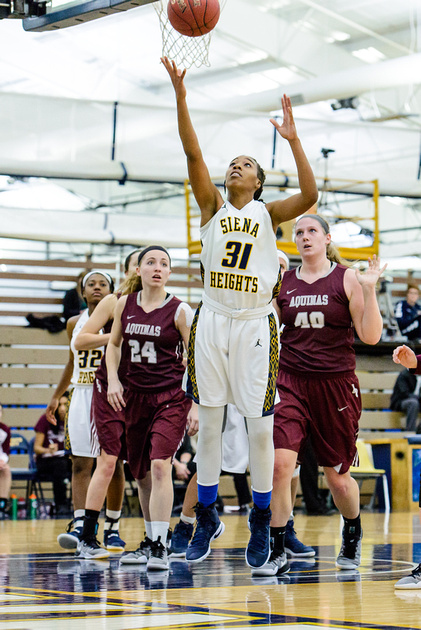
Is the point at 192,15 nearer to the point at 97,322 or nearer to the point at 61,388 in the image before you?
the point at 97,322

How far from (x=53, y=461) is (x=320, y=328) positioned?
7.06 meters

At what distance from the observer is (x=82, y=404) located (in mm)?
6594

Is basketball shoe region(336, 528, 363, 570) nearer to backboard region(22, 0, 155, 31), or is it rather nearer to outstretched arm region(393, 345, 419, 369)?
outstretched arm region(393, 345, 419, 369)

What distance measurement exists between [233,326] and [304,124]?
518 inches

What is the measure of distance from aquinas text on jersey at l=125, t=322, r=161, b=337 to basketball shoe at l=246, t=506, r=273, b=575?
1.33m

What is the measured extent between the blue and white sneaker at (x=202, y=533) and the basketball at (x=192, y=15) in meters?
3.00

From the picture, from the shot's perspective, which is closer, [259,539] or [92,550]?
[259,539]

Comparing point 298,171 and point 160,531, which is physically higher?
point 298,171

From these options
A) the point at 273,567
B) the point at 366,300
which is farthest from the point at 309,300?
the point at 273,567

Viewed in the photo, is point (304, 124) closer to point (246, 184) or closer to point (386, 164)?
point (386, 164)

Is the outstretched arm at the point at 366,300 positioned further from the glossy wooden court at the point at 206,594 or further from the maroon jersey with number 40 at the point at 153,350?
the glossy wooden court at the point at 206,594

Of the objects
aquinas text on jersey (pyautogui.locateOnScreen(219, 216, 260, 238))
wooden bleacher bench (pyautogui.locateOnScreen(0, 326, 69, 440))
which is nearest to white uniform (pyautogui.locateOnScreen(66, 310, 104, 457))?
aquinas text on jersey (pyautogui.locateOnScreen(219, 216, 260, 238))

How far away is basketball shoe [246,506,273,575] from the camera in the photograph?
182 inches

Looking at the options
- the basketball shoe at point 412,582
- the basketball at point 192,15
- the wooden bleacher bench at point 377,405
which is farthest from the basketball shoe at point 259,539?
the wooden bleacher bench at point 377,405
